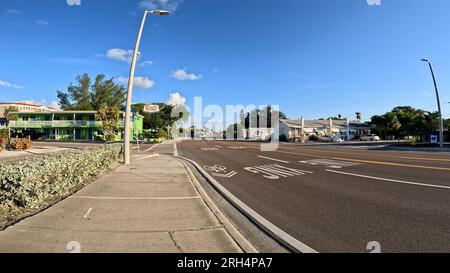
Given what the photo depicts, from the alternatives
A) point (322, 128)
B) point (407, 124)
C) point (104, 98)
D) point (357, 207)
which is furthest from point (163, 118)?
point (357, 207)

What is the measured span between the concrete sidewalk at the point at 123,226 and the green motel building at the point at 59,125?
49599 mm

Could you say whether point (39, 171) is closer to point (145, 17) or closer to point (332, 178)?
point (332, 178)

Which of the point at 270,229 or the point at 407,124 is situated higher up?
the point at 407,124

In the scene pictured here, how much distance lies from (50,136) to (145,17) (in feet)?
169

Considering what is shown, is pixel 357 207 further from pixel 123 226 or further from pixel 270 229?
pixel 123 226

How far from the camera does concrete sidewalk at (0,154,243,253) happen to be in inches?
157

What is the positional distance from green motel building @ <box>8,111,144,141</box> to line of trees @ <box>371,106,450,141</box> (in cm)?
5525

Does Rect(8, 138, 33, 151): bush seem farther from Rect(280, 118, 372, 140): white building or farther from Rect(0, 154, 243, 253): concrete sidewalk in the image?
Rect(280, 118, 372, 140): white building

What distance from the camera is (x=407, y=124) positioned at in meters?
68.6

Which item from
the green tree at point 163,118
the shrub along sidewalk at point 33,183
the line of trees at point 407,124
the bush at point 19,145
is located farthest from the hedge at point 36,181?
the green tree at point 163,118

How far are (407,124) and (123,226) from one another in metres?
78.5

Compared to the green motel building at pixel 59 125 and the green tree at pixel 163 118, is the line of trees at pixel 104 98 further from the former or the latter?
the green motel building at pixel 59 125

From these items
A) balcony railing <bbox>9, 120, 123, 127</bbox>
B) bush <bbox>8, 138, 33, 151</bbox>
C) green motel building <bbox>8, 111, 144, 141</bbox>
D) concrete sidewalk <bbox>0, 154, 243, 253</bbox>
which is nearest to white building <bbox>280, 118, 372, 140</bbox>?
green motel building <bbox>8, 111, 144, 141</bbox>
